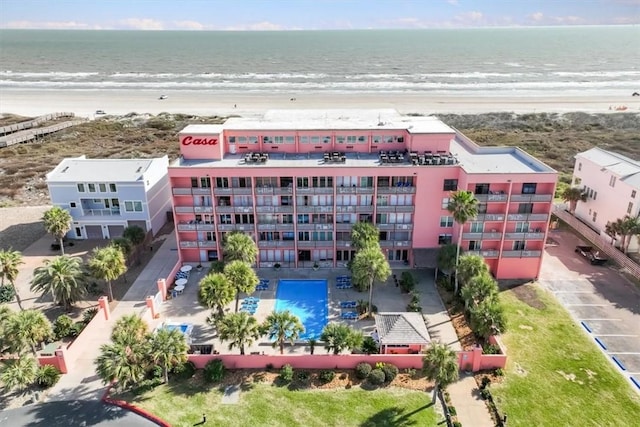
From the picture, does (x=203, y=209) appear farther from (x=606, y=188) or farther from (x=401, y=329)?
(x=606, y=188)

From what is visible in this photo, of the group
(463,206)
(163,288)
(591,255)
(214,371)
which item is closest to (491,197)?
(463,206)

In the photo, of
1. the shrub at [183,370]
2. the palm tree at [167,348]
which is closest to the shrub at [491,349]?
the shrub at [183,370]

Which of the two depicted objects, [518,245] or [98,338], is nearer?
[98,338]

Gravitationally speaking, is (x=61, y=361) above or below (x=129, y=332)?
below

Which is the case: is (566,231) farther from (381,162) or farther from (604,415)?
(604,415)

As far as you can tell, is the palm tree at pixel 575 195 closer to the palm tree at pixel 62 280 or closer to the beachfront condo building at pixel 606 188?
the beachfront condo building at pixel 606 188

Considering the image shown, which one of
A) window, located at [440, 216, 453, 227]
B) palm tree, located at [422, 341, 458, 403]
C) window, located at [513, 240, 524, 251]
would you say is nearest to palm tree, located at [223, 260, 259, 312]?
palm tree, located at [422, 341, 458, 403]
